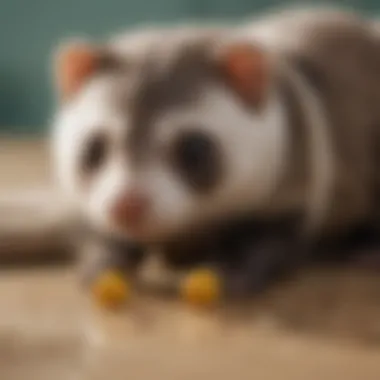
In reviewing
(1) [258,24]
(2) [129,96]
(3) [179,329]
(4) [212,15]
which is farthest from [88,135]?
(4) [212,15]

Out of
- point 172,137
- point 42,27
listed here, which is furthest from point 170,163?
point 42,27

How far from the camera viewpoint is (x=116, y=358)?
795mm

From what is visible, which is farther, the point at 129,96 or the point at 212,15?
the point at 212,15

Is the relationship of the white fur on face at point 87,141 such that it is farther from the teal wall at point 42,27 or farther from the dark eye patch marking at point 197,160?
the teal wall at point 42,27

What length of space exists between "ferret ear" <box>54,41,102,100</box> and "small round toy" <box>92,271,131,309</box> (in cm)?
15

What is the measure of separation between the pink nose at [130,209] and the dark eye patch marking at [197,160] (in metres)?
0.04

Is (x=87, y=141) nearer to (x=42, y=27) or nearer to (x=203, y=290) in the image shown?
(x=203, y=290)

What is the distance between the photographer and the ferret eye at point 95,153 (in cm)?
90

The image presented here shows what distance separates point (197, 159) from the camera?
2.92 ft

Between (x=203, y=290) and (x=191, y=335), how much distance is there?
0.21 ft

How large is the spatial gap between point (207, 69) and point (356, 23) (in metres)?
0.22

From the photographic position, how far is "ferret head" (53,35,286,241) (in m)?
0.88

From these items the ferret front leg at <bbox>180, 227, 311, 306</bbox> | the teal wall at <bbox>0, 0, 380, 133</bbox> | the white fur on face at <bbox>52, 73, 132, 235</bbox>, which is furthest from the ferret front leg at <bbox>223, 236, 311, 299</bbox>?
the teal wall at <bbox>0, 0, 380, 133</bbox>

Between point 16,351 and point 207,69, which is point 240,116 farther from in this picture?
point 16,351
